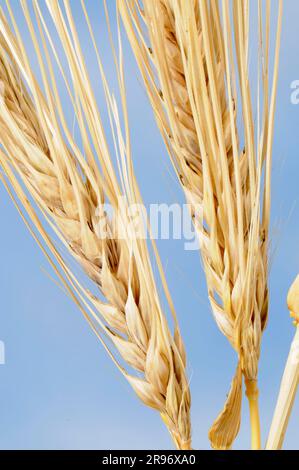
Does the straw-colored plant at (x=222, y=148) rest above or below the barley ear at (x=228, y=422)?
above

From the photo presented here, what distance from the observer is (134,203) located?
19.2 inches

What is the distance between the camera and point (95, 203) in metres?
0.51

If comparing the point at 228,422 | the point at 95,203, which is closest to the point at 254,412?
the point at 228,422

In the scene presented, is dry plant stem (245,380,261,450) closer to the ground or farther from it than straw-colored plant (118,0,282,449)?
closer to the ground

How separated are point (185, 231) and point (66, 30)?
21 centimetres

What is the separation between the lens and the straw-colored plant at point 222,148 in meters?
0.51

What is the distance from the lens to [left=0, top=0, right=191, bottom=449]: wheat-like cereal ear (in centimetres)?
50

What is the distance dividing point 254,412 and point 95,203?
222 millimetres

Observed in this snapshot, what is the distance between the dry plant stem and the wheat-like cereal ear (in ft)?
0.17

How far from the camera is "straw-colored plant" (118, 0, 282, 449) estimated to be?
51cm

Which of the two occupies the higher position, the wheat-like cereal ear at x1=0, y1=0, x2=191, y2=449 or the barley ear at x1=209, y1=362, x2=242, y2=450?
the wheat-like cereal ear at x1=0, y1=0, x2=191, y2=449

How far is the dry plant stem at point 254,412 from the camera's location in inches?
19.1
